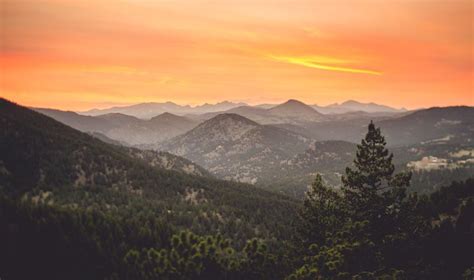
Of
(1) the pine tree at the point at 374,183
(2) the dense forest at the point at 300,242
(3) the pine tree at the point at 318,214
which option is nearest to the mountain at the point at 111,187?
(2) the dense forest at the point at 300,242

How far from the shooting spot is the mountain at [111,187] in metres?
120

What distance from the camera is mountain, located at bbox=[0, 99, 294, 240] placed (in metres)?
120

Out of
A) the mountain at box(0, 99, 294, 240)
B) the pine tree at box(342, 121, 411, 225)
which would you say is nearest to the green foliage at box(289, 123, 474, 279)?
the pine tree at box(342, 121, 411, 225)

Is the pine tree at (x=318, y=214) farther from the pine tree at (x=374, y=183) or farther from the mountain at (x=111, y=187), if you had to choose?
the mountain at (x=111, y=187)

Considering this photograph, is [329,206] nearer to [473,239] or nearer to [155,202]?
[473,239]

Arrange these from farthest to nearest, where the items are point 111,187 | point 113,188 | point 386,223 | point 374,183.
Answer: point 111,187 → point 113,188 → point 374,183 → point 386,223

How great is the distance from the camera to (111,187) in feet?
467

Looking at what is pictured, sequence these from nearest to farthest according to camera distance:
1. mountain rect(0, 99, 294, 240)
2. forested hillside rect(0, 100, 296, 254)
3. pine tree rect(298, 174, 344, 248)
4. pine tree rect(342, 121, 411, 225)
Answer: pine tree rect(298, 174, 344, 248), pine tree rect(342, 121, 411, 225), mountain rect(0, 99, 294, 240), forested hillside rect(0, 100, 296, 254)

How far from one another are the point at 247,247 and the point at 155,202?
417ft

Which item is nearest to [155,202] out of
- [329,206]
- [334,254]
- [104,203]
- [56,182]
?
[104,203]

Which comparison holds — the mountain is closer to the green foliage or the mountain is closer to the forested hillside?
the forested hillside

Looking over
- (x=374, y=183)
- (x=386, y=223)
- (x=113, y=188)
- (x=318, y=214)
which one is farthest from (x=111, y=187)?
(x=386, y=223)

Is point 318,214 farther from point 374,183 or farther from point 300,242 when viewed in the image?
point 374,183

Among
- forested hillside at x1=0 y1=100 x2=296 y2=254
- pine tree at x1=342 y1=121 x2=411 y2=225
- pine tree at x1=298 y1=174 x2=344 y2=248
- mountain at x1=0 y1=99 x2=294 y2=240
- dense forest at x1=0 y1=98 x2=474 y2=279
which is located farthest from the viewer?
forested hillside at x1=0 y1=100 x2=296 y2=254
